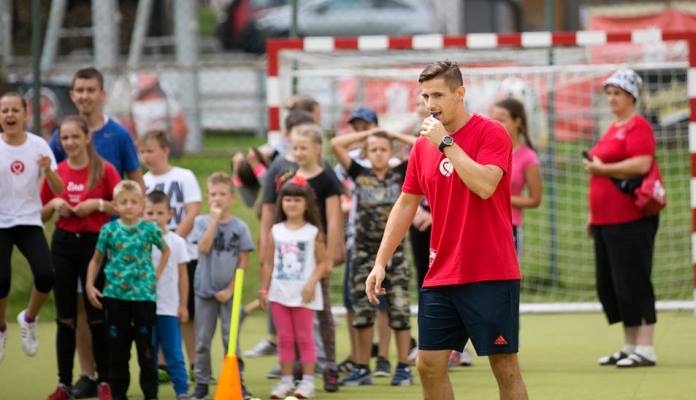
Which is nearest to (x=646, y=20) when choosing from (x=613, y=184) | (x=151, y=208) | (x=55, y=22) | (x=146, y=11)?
(x=146, y=11)

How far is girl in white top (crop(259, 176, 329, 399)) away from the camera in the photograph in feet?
28.8

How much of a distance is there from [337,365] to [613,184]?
86.3 inches

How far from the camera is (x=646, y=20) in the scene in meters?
23.8

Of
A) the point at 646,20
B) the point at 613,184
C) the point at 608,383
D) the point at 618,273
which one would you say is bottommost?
the point at 608,383

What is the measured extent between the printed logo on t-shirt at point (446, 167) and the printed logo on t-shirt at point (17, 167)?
3.10 metres

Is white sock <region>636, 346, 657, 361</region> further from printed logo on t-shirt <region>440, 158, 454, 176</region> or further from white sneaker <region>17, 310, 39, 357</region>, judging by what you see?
white sneaker <region>17, 310, 39, 357</region>

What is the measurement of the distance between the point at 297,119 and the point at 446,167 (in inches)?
122

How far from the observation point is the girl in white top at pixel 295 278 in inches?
345

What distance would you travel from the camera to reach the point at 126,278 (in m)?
8.23

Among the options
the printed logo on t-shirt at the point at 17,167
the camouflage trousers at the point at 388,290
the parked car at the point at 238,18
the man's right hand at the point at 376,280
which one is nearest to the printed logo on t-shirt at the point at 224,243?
the camouflage trousers at the point at 388,290

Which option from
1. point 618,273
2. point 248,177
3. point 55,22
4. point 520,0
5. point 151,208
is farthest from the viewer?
point 520,0

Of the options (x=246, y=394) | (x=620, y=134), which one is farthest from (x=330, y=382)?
(x=620, y=134)

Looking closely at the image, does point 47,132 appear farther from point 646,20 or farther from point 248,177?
point 646,20

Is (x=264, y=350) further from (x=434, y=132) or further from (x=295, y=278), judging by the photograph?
(x=434, y=132)
